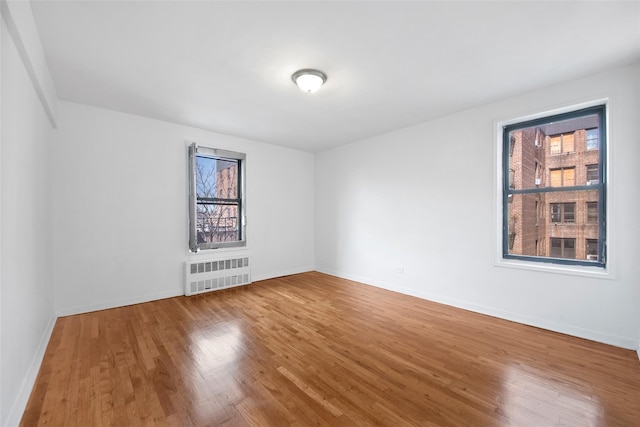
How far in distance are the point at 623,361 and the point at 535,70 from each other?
282 centimetres

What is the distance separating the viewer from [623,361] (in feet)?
7.62

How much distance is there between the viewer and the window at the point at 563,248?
297cm

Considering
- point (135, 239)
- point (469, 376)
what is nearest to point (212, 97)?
point (135, 239)

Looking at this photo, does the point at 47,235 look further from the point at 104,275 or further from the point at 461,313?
the point at 461,313

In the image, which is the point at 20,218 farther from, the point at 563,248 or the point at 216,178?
the point at 563,248

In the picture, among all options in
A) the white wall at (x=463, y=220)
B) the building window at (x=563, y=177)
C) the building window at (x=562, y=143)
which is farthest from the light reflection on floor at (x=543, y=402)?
the building window at (x=562, y=143)

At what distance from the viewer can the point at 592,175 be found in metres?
2.85

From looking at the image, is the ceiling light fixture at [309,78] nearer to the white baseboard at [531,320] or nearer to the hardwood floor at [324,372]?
the hardwood floor at [324,372]

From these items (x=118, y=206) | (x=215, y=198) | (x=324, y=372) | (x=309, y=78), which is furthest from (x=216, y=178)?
(x=324, y=372)

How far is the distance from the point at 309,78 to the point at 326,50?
1.21 feet

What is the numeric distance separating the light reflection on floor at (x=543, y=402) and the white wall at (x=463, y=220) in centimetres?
118

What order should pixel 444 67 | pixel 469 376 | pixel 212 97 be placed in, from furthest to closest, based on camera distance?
pixel 212 97 → pixel 444 67 → pixel 469 376

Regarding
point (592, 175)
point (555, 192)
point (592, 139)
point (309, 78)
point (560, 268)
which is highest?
point (309, 78)

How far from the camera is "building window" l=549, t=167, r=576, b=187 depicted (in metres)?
2.97
